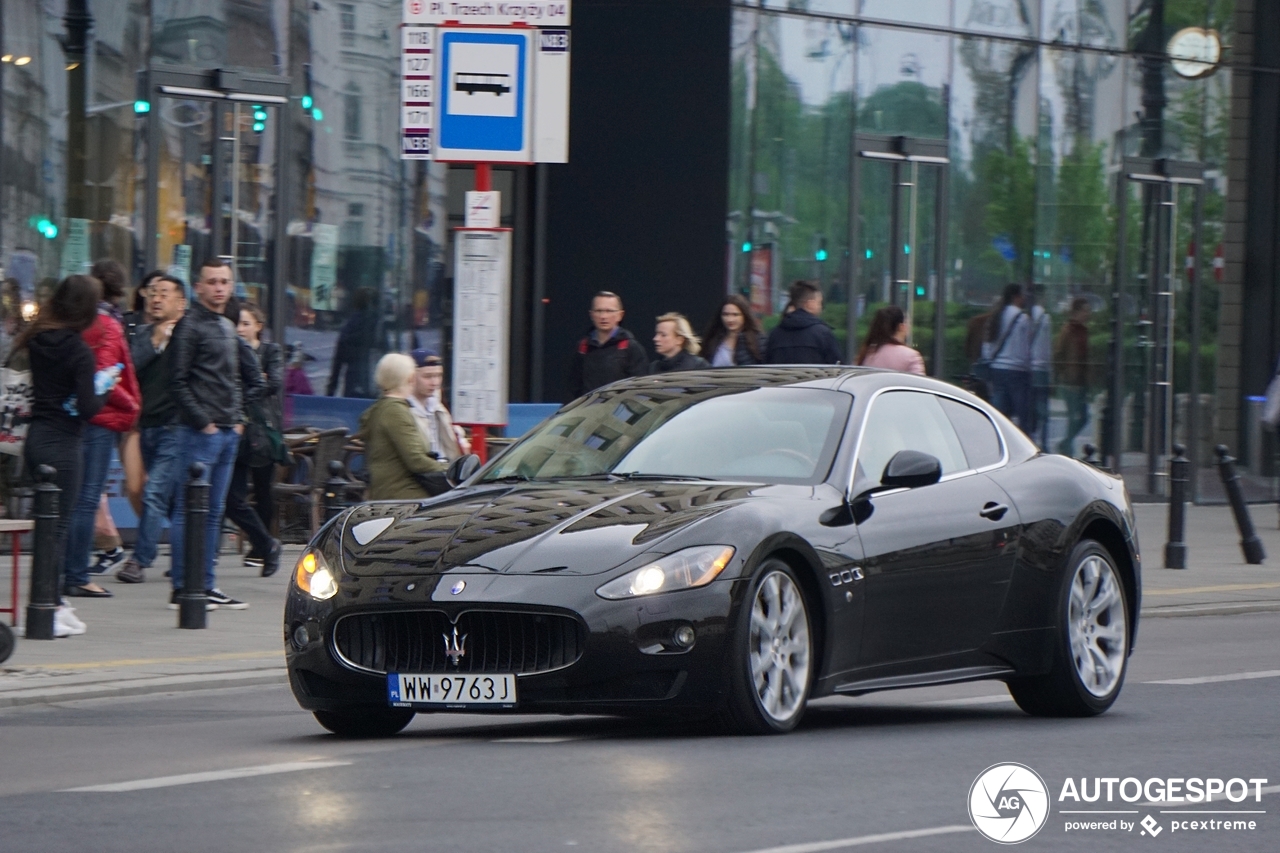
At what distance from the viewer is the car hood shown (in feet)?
27.7

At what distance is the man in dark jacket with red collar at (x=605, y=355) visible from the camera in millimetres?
17000

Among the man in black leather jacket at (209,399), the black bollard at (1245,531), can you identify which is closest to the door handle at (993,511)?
the man in black leather jacket at (209,399)

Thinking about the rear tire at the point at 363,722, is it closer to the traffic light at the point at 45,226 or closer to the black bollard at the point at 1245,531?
the traffic light at the point at 45,226

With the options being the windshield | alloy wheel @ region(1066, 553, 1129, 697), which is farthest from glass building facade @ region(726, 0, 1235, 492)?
the windshield

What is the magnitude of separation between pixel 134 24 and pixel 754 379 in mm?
10258

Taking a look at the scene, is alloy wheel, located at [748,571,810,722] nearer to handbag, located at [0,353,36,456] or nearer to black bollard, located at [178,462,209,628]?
black bollard, located at [178,462,209,628]

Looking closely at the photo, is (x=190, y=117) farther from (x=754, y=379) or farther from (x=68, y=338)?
(x=754, y=379)

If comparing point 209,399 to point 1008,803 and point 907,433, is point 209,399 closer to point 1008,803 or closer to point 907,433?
point 907,433

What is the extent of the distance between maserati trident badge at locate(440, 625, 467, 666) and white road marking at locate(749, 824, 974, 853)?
2.10 metres

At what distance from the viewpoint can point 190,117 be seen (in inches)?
751

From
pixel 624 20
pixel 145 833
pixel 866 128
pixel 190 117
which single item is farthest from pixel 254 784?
pixel 866 128

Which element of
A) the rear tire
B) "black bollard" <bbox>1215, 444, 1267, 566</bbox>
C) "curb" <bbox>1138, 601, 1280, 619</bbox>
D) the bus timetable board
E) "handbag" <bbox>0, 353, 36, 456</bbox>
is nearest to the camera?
the rear tire

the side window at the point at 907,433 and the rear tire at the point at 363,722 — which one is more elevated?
the side window at the point at 907,433

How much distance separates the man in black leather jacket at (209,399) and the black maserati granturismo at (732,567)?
164 inches
